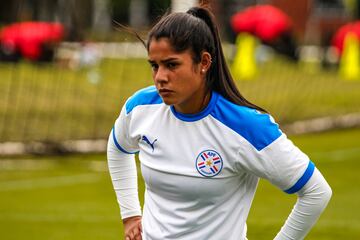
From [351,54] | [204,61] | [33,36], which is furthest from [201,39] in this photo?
[351,54]

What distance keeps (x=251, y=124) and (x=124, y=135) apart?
2.46ft

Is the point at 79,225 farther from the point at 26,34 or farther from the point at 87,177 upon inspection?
the point at 26,34

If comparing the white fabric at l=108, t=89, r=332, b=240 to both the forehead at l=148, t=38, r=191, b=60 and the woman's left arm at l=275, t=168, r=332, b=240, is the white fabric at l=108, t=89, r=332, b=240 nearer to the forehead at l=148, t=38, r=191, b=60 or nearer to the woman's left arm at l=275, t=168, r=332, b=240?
the woman's left arm at l=275, t=168, r=332, b=240

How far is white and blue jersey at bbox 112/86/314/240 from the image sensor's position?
4062mm

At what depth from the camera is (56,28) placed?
16781mm

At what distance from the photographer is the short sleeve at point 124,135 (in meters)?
4.46

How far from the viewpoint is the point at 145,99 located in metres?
4.34

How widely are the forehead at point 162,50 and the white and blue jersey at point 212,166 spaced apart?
26 cm

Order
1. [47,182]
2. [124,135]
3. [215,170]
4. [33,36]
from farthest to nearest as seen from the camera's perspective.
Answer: [33,36] → [47,182] → [124,135] → [215,170]

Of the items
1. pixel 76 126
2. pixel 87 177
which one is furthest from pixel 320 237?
pixel 76 126

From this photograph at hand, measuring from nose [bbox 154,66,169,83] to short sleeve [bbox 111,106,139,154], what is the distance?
0.44 metres

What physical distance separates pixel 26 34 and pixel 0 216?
7812 mm

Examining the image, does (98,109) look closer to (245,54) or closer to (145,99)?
→ (245,54)

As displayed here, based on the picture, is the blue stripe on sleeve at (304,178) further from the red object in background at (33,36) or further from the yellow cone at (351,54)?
the yellow cone at (351,54)
